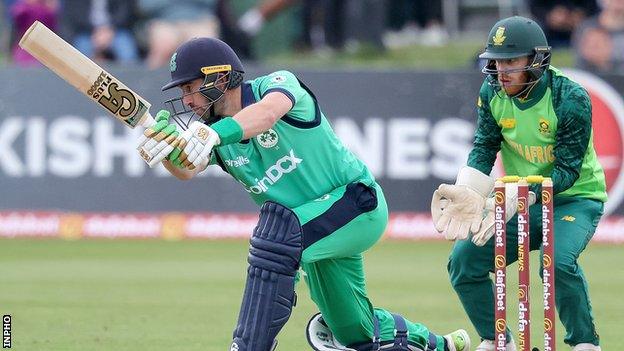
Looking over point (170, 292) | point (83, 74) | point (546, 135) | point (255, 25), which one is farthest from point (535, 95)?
point (255, 25)

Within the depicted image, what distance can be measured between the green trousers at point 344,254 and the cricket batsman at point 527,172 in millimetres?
343

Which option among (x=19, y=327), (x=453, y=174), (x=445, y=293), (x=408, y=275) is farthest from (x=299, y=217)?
(x=453, y=174)

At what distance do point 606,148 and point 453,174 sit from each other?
1.56 meters

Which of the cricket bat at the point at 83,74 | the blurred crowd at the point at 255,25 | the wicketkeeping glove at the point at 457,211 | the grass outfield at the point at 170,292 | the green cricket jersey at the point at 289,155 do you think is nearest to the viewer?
the cricket bat at the point at 83,74

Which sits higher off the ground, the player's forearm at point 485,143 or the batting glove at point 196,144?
the player's forearm at point 485,143

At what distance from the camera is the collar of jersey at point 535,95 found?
7051 mm

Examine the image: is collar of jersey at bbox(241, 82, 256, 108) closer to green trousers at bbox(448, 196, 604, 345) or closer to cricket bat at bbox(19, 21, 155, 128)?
cricket bat at bbox(19, 21, 155, 128)

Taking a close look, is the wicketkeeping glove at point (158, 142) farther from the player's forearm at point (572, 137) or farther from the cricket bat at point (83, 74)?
the player's forearm at point (572, 137)

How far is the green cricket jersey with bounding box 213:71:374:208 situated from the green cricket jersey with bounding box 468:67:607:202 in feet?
3.30

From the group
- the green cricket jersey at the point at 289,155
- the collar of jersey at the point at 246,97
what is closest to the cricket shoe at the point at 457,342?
the green cricket jersey at the point at 289,155

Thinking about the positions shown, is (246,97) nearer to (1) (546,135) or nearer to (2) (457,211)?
(2) (457,211)

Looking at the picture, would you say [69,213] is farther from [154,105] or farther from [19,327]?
[19,327]

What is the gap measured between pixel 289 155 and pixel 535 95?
1380 millimetres

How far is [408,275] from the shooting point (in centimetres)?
1166
